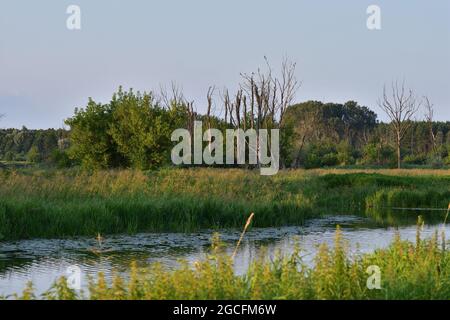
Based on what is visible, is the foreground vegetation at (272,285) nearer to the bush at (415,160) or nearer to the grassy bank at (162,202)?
the grassy bank at (162,202)

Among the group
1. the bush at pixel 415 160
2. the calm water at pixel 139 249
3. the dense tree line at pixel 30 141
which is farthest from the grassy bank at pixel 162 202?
the dense tree line at pixel 30 141

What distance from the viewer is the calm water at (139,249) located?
419 inches

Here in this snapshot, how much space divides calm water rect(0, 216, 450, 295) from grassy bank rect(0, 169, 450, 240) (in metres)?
0.70

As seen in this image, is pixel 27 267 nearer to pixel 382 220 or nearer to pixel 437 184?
pixel 382 220

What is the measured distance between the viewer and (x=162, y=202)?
16.9 meters

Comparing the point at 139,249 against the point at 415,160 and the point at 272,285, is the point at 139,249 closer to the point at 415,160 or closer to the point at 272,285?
the point at 272,285

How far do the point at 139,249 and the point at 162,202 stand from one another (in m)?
3.80

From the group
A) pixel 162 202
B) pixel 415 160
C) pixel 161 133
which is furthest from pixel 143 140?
pixel 415 160

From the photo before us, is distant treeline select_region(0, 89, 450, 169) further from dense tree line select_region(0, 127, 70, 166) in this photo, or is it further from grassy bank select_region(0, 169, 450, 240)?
dense tree line select_region(0, 127, 70, 166)

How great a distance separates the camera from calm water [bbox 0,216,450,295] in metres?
10.6

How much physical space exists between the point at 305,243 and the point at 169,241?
9.90 ft

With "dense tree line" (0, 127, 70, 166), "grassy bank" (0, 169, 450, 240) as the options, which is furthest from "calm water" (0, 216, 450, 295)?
"dense tree line" (0, 127, 70, 166)

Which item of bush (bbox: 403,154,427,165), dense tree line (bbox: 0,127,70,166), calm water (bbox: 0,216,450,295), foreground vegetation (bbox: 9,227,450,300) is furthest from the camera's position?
dense tree line (bbox: 0,127,70,166)

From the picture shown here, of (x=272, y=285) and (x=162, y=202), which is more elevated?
(x=162, y=202)
